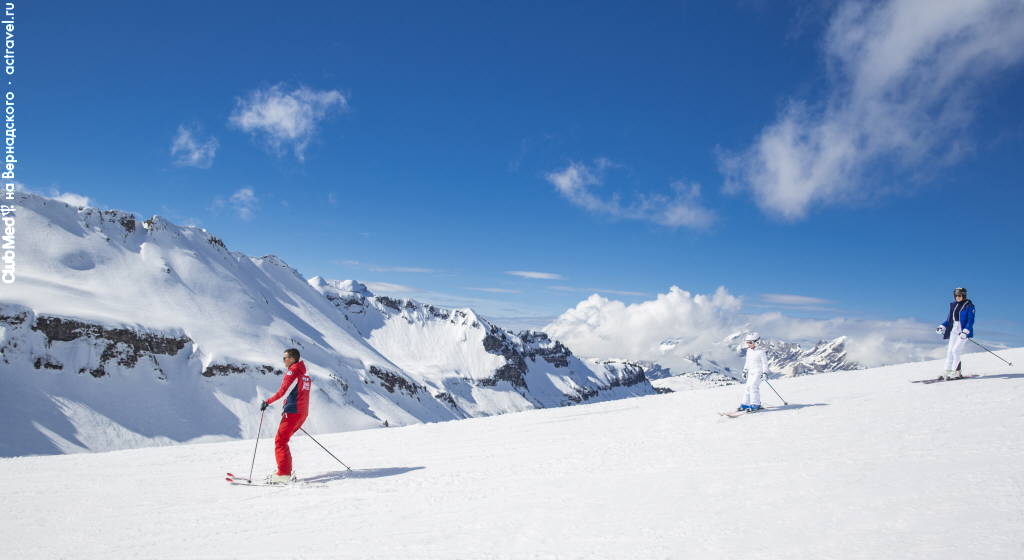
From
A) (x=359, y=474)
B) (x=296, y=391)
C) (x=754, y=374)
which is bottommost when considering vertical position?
(x=359, y=474)

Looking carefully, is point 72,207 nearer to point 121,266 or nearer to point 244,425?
point 121,266

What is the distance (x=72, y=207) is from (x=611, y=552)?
208178 mm

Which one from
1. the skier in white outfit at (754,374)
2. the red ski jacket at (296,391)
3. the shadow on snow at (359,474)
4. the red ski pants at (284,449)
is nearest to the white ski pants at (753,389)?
the skier in white outfit at (754,374)

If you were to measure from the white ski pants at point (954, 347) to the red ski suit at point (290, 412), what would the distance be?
802 inches

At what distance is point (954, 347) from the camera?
17359 millimetres

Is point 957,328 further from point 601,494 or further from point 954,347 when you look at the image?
point 601,494

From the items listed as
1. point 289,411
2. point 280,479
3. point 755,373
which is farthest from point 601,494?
point 755,373

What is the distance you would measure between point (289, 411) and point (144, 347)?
13784 cm

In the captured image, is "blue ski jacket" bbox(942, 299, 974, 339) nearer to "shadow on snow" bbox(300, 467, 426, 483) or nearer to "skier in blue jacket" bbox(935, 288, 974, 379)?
"skier in blue jacket" bbox(935, 288, 974, 379)

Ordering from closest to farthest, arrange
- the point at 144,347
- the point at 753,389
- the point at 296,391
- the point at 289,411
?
the point at 289,411 < the point at 296,391 < the point at 753,389 < the point at 144,347

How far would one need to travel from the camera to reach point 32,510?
356 inches

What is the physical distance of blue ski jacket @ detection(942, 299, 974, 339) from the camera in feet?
55.2

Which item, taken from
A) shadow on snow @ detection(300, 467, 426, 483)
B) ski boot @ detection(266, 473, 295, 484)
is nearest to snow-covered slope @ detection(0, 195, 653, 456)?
ski boot @ detection(266, 473, 295, 484)

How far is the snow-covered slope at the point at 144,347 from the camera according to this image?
96.6 metres
